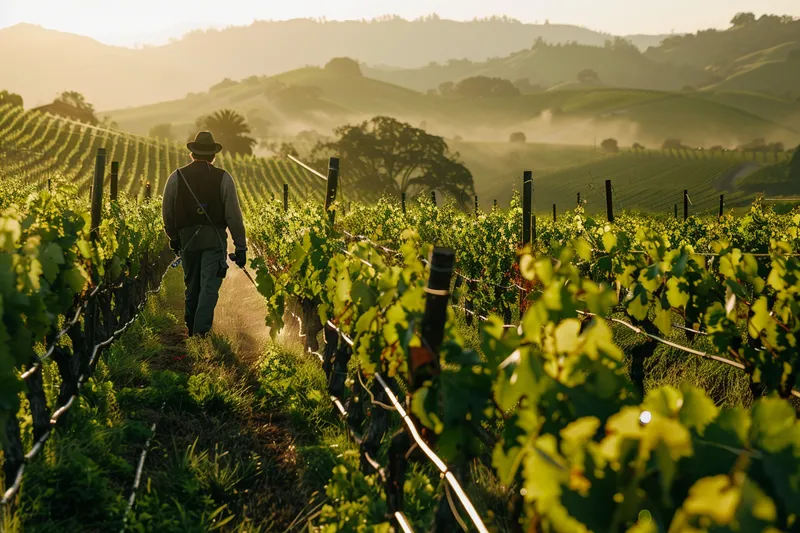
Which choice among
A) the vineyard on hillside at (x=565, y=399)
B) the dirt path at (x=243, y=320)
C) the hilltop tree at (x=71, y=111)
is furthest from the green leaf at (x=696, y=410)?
the hilltop tree at (x=71, y=111)

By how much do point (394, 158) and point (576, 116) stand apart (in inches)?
4465

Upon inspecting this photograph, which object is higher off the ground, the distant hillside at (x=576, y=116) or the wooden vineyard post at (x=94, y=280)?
the distant hillside at (x=576, y=116)

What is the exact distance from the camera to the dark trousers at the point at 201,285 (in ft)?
19.6

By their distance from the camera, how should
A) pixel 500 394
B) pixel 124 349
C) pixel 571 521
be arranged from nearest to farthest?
pixel 571 521 < pixel 500 394 < pixel 124 349

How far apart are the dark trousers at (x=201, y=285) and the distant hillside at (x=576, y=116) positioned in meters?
93.5

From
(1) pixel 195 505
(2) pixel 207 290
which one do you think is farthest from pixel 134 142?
(1) pixel 195 505

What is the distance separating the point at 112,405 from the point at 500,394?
10.9 ft

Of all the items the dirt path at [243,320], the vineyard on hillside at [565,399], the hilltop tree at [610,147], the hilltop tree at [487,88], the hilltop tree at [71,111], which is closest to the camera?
the vineyard on hillside at [565,399]

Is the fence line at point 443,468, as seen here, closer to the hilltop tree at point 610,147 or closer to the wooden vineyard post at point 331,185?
the wooden vineyard post at point 331,185

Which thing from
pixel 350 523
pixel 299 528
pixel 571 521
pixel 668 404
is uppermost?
pixel 668 404

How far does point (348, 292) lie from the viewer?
9.71ft

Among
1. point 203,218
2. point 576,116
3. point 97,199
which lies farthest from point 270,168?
point 576,116

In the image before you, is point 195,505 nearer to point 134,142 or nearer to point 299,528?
point 299,528

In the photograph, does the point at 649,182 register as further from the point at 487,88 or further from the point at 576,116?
the point at 487,88
